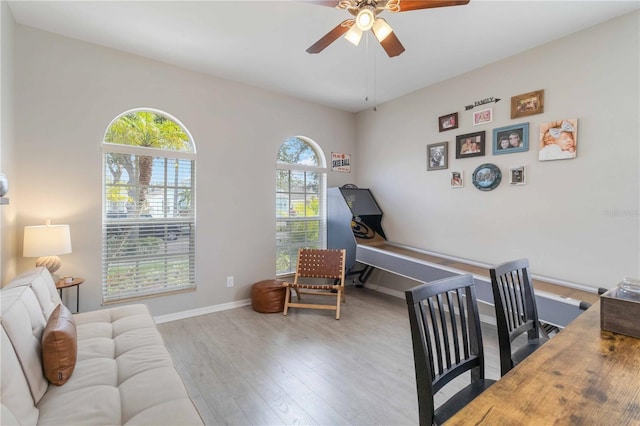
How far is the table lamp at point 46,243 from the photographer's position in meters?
2.28

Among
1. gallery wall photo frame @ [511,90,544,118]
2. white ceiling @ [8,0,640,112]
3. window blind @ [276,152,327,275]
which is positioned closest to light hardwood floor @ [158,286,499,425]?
window blind @ [276,152,327,275]

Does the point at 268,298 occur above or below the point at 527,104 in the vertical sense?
below

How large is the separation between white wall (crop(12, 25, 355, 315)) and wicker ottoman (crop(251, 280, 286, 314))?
0.32 metres

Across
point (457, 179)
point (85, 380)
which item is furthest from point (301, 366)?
point (457, 179)

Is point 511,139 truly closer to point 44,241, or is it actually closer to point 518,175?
point 518,175

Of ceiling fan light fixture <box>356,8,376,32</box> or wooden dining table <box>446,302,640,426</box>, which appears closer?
wooden dining table <box>446,302,640,426</box>

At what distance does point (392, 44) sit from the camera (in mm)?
2027

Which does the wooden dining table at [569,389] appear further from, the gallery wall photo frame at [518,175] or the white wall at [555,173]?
the gallery wall photo frame at [518,175]

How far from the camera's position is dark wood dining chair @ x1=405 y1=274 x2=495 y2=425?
107cm

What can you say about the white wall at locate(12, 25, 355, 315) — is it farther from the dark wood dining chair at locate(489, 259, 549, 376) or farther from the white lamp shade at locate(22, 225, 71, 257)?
the dark wood dining chair at locate(489, 259, 549, 376)

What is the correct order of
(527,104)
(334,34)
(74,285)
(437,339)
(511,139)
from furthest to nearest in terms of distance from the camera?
(511,139) → (527,104) → (74,285) → (334,34) → (437,339)

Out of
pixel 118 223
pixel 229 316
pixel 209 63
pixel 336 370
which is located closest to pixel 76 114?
pixel 118 223

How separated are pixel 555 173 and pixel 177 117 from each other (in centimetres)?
389

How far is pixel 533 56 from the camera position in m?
2.81
